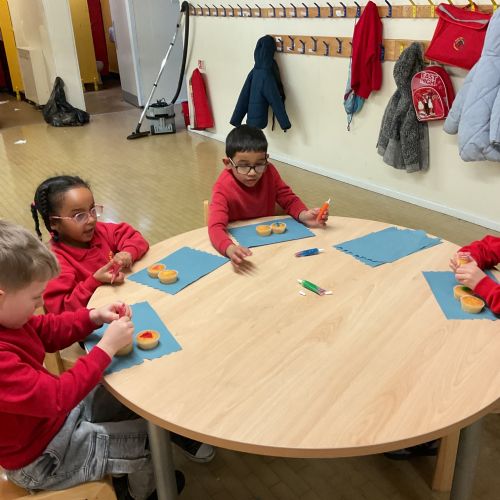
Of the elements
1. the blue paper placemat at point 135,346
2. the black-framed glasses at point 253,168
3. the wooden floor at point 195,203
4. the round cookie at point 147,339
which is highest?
the black-framed glasses at point 253,168

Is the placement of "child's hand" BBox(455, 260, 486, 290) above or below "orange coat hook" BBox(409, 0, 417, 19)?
below

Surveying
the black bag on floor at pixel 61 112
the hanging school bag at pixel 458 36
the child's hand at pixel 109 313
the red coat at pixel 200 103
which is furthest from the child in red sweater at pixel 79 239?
the black bag on floor at pixel 61 112

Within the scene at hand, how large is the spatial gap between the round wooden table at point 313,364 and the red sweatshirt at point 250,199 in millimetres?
399

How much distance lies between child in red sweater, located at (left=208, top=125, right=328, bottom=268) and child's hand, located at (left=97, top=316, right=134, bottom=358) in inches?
25.7

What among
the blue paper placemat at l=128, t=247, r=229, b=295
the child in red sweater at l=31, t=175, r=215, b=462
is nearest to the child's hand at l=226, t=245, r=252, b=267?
the blue paper placemat at l=128, t=247, r=229, b=295

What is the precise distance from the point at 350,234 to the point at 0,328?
106 centimetres

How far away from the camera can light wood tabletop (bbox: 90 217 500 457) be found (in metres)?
0.91

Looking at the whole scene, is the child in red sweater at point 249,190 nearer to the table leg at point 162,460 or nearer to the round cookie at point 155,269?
the round cookie at point 155,269

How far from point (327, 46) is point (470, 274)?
9.93 ft

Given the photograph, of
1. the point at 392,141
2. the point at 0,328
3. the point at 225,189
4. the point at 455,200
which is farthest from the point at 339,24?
the point at 0,328

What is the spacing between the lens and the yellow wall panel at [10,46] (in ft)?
27.0

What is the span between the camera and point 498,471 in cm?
157

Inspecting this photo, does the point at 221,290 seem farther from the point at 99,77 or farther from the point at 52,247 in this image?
the point at 99,77

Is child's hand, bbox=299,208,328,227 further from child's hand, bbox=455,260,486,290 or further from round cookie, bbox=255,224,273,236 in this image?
child's hand, bbox=455,260,486,290
